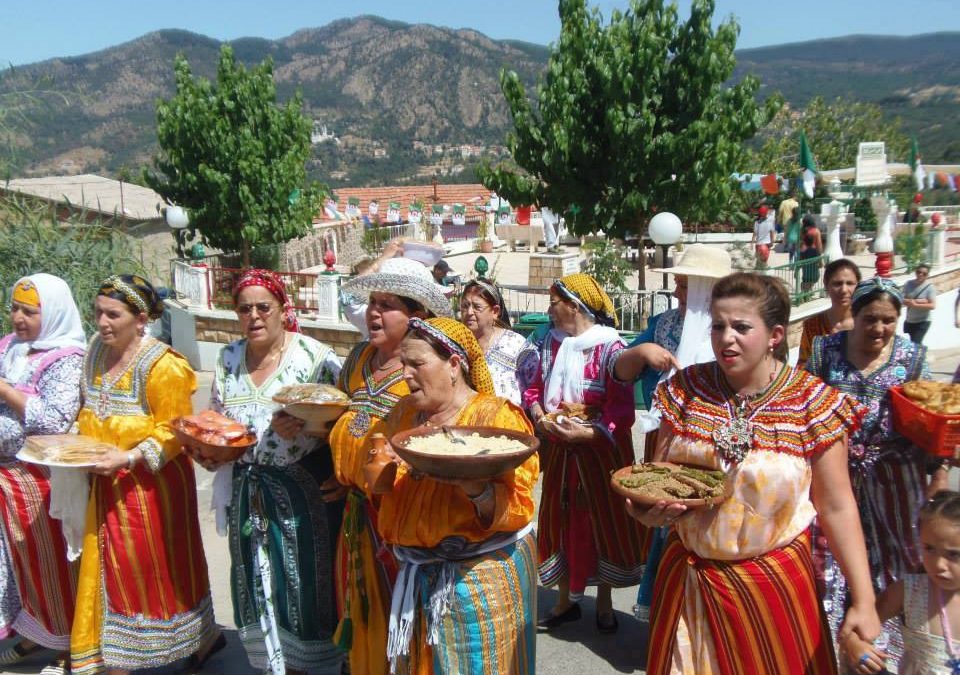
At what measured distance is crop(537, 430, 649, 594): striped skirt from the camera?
441 cm

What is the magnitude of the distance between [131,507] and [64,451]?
449 millimetres

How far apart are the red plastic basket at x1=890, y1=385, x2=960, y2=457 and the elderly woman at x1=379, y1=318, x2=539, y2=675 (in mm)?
→ 1395

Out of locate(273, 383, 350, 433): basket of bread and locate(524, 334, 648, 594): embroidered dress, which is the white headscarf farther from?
locate(524, 334, 648, 594): embroidered dress

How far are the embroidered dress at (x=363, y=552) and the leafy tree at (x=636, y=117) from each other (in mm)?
9586

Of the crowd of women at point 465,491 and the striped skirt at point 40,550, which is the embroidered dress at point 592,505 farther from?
the striped skirt at point 40,550

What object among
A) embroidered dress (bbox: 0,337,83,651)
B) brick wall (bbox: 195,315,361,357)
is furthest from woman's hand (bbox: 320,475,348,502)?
brick wall (bbox: 195,315,361,357)

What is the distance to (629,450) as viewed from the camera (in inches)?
177

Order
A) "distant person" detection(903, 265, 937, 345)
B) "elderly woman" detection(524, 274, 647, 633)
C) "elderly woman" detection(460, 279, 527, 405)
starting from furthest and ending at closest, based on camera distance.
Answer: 1. "distant person" detection(903, 265, 937, 345)
2. "elderly woman" detection(460, 279, 527, 405)
3. "elderly woman" detection(524, 274, 647, 633)

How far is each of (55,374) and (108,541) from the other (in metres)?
0.84

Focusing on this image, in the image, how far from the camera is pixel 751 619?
8.70ft

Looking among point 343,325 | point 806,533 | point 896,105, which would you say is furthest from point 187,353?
point 896,105

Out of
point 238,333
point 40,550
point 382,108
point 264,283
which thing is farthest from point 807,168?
point 382,108

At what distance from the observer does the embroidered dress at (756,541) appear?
2590 millimetres

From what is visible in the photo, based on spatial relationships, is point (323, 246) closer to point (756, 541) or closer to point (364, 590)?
point (364, 590)
